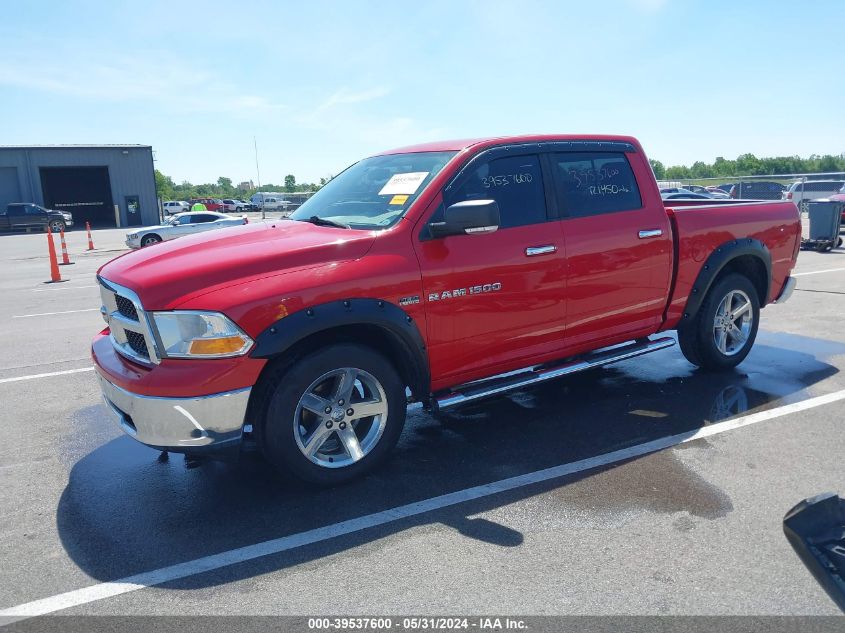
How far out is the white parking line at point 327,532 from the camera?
288 cm

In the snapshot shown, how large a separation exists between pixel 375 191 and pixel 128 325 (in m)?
1.81

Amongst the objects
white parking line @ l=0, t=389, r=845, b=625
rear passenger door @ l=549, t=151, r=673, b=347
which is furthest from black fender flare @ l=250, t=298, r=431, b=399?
rear passenger door @ l=549, t=151, r=673, b=347

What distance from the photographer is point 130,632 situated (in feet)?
8.77

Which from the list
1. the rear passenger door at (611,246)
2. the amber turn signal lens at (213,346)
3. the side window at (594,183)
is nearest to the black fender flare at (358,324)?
the amber turn signal lens at (213,346)

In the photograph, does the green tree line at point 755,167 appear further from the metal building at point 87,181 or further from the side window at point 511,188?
the side window at point 511,188

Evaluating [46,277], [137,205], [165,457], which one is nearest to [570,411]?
[165,457]

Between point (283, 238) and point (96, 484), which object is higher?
point (283, 238)

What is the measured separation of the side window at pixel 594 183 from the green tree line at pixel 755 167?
1984 inches

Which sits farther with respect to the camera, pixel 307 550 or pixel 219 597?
pixel 307 550

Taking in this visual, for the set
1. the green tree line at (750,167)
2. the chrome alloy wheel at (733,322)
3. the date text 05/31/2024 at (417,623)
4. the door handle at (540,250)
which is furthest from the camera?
the green tree line at (750,167)

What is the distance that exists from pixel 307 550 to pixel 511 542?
0.99m

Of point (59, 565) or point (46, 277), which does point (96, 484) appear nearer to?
point (59, 565)

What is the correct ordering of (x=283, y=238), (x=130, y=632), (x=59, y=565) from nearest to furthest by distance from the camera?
(x=130, y=632) < (x=59, y=565) < (x=283, y=238)

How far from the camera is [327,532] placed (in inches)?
134
